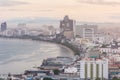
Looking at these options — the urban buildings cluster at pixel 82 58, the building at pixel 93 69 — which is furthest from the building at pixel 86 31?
the building at pixel 93 69

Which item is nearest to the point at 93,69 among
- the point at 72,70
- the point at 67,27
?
the point at 72,70

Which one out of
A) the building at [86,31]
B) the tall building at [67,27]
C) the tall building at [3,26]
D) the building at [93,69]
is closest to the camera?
the building at [93,69]

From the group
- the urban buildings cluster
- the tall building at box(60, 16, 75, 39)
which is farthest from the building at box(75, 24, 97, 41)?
the tall building at box(60, 16, 75, 39)

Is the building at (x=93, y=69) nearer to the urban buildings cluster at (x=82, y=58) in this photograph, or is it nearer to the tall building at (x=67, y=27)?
the urban buildings cluster at (x=82, y=58)

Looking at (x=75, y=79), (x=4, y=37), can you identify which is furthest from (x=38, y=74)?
(x=4, y=37)

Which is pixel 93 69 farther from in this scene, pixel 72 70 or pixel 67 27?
pixel 67 27

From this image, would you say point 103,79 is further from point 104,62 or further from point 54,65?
point 54,65
